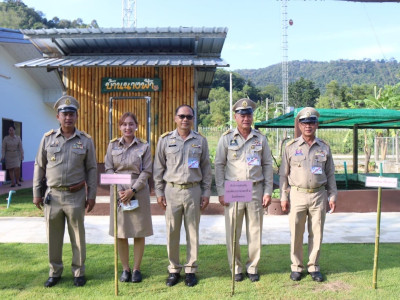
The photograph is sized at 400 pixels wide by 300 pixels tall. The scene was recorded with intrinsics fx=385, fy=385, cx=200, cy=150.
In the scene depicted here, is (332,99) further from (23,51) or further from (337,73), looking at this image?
(337,73)

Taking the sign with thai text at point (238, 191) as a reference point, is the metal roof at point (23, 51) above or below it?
above

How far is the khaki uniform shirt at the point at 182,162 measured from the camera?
4.15m

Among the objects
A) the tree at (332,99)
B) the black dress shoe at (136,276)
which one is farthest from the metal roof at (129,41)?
the tree at (332,99)

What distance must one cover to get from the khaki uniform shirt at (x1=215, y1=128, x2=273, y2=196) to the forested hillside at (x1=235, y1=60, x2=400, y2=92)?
10300 cm

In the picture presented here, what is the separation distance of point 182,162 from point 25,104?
10.9 meters

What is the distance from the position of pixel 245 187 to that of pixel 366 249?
264 cm

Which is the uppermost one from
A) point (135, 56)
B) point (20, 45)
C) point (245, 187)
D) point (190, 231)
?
point (20, 45)

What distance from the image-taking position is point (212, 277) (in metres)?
4.34

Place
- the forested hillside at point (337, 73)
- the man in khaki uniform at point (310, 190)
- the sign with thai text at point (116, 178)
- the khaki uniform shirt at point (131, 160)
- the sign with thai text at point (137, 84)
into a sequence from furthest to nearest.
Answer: the forested hillside at point (337, 73) → the sign with thai text at point (137, 84) → the man in khaki uniform at point (310, 190) → the khaki uniform shirt at point (131, 160) → the sign with thai text at point (116, 178)

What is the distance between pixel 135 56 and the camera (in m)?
8.46

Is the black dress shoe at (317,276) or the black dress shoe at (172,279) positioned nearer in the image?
the black dress shoe at (172,279)

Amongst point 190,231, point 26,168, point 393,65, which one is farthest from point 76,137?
point 393,65

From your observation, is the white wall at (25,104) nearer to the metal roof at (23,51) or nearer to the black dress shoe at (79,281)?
the metal roof at (23,51)

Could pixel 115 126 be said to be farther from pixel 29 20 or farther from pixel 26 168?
pixel 29 20
